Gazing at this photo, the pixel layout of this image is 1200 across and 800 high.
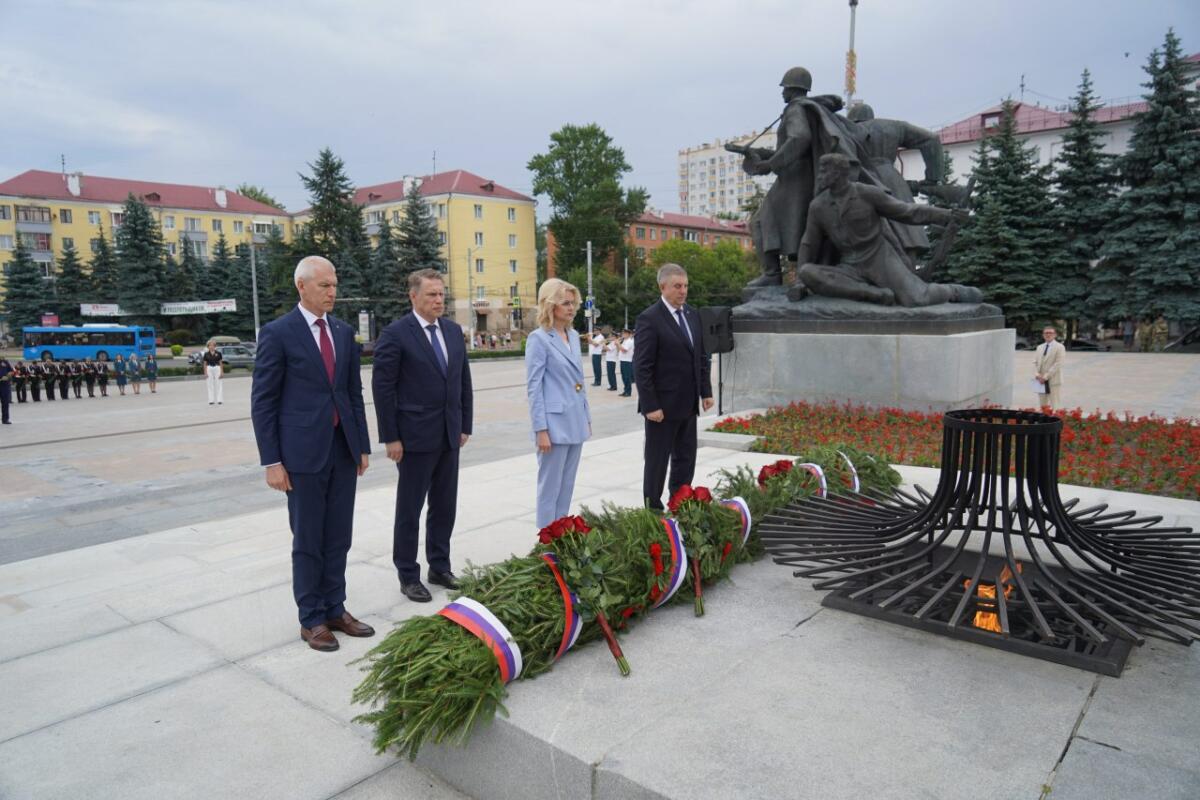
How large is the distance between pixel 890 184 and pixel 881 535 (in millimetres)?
8876

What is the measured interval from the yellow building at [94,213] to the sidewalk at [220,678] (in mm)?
57476

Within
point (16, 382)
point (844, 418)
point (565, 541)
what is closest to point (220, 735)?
point (565, 541)

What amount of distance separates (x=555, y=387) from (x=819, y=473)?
1704 millimetres

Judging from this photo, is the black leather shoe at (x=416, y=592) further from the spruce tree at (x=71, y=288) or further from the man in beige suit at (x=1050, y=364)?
the spruce tree at (x=71, y=288)

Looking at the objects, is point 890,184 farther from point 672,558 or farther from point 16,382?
point 16,382

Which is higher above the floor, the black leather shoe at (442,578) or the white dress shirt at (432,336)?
the white dress shirt at (432,336)

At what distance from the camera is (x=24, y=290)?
4850cm

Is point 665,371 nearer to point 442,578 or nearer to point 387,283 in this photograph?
point 442,578

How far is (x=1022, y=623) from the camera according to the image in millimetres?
2965

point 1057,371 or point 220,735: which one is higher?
point 1057,371

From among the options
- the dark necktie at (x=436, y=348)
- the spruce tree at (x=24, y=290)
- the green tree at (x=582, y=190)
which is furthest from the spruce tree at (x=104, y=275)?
the dark necktie at (x=436, y=348)

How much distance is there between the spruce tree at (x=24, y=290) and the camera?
4834 cm

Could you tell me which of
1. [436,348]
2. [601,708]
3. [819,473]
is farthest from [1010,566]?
[436,348]

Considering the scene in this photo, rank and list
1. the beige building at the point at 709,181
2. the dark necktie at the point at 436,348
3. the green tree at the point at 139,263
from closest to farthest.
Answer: the dark necktie at the point at 436,348 < the green tree at the point at 139,263 < the beige building at the point at 709,181
